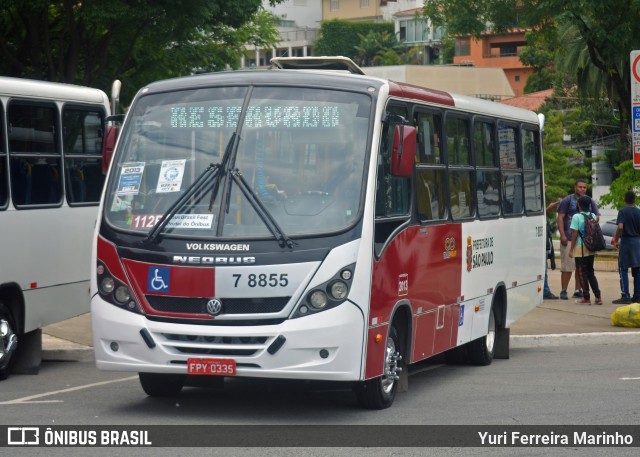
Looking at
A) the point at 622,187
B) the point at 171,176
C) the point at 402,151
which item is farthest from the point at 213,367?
the point at 622,187

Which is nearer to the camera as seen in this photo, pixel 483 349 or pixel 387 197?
pixel 387 197

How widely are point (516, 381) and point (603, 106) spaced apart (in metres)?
58.1

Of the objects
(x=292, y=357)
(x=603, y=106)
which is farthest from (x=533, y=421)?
(x=603, y=106)

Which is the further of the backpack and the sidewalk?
→ the backpack

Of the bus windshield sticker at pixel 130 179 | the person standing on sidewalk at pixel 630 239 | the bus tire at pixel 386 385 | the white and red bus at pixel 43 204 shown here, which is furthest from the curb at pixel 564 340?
the bus tire at pixel 386 385

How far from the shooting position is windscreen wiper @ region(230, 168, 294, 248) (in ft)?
31.9

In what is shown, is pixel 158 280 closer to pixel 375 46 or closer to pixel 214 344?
pixel 214 344

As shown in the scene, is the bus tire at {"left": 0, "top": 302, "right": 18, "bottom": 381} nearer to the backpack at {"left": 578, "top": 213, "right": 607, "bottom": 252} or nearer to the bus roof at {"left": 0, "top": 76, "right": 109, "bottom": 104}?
the bus roof at {"left": 0, "top": 76, "right": 109, "bottom": 104}

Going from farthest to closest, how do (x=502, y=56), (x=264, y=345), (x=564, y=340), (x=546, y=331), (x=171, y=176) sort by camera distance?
1. (x=502, y=56)
2. (x=546, y=331)
3. (x=564, y=340)
4. (x=171, y=176)
5. (x=264, y=345)

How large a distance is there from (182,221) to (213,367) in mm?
1185

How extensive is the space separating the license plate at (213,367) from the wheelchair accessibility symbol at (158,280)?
2.06 ft

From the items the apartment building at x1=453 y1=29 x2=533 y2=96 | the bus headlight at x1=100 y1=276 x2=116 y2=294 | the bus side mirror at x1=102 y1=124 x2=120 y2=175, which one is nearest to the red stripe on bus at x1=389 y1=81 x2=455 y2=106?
the bus side mirror at x1=102 y1=124 x2=120 y2=175

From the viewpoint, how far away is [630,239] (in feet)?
67.8

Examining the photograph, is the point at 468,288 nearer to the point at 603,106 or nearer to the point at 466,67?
the point at 603,106
